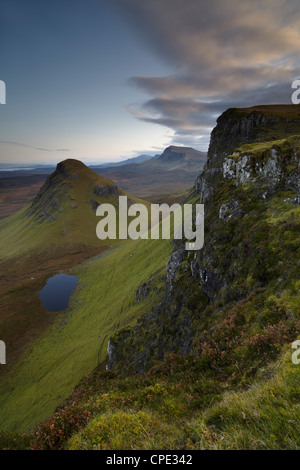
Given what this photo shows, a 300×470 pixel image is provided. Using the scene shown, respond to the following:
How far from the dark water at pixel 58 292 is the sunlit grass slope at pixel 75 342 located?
6.58 meters

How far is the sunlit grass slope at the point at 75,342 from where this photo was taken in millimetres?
47375

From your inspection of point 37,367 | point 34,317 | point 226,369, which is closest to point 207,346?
point 226,369

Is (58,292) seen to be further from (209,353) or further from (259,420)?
(259,420)

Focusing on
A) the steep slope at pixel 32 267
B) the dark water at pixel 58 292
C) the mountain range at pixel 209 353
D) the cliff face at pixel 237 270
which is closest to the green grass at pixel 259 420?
the mountain range at pixel 209 353

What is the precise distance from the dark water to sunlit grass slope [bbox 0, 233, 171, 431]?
658 cm

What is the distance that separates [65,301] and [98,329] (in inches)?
1682

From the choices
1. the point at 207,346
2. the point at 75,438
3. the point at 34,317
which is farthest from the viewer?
the point at 34,317

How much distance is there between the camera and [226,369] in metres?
10.3

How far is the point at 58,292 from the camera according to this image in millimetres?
111188

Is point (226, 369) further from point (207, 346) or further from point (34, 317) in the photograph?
point (34, 317)

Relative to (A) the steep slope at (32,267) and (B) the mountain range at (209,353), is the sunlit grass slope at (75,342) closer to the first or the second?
(B) the mountain range at (209,353)

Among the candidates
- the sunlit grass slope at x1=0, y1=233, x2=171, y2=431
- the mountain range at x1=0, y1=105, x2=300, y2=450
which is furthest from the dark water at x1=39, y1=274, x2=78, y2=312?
the mountain range at x1=0, y1=105, x2=300, y2=450

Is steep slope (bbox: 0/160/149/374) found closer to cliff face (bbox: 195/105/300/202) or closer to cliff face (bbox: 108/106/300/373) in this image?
cliff face (bbox: 108/106/300/373)

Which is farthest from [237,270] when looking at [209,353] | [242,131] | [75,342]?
[242,131]
